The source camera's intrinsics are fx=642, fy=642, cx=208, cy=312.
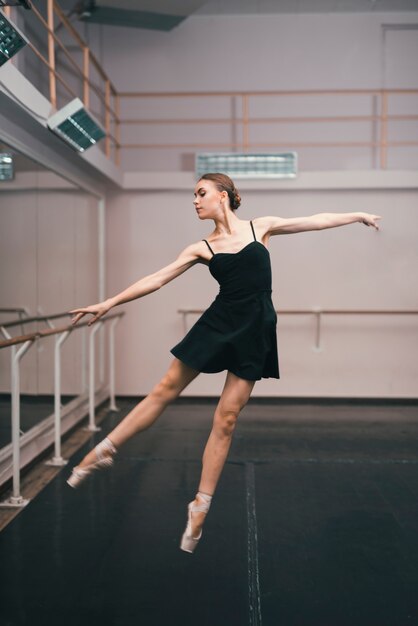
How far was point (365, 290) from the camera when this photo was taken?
6918 mm

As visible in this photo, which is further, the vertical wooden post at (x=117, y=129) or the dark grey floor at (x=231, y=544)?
the vertical wooden post at (x=117, y=129)

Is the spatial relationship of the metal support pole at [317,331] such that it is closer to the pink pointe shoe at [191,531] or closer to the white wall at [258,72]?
the white wall at [258,72]

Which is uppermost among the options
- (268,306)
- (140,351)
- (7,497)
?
(268,306)

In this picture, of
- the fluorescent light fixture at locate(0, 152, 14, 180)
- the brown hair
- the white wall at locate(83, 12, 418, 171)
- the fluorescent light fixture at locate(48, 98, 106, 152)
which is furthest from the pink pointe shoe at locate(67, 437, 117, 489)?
the white wall at locate(83, 12, 418, 171)

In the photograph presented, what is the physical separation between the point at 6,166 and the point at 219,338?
212 cm

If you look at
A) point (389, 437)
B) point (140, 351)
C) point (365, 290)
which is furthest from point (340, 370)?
point (140, 351)

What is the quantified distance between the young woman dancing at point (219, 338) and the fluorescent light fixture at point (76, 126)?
1954mm

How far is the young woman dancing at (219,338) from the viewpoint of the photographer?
8.02 ft

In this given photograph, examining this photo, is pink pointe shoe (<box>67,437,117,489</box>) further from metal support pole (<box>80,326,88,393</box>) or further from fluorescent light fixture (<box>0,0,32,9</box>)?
metal support pole (<box>80,326,88,393</box>)

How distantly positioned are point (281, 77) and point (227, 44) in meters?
0.74

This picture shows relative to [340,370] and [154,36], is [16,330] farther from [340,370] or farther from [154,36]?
[154,36]

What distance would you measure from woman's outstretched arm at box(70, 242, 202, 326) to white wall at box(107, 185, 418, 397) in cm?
446

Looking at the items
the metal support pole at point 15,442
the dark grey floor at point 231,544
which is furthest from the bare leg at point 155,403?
the metal support pole at point 15,442

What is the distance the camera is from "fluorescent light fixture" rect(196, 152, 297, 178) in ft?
21.8
